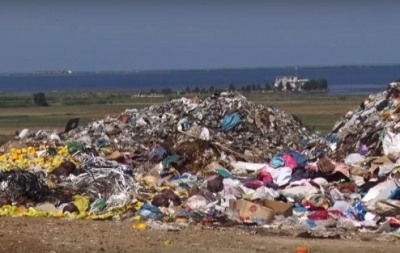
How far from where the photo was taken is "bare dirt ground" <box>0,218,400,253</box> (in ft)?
36.0

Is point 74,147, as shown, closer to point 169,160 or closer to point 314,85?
point 169,160

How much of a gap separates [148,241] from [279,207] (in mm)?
2568

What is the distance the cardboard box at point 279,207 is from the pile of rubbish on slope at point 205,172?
0.5 inches

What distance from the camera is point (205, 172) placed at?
55.4ft

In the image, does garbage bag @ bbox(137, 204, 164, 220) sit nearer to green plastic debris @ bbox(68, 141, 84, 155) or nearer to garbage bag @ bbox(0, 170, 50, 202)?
garbage bag @ bbox(0, 170, 50, 202)

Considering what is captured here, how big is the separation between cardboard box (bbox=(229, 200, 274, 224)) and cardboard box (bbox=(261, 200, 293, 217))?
0.52ft

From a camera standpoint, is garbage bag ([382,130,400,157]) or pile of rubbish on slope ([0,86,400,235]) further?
garbage bag ([382,130,400,157])

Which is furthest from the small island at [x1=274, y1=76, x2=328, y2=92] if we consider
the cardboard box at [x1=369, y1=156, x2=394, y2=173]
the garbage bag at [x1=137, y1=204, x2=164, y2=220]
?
the garbage bag at [x1=137, y1=204, x2=164, y2=220]

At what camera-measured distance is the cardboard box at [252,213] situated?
42.9 ft

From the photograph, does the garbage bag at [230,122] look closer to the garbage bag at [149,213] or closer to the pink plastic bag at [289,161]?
the pink plastic bag at [289,161]

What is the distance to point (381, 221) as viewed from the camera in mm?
13016

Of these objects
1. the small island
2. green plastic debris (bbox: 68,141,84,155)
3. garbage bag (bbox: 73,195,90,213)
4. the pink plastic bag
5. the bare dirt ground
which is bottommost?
the small island


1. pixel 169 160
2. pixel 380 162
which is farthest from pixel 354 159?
pixel 169 160

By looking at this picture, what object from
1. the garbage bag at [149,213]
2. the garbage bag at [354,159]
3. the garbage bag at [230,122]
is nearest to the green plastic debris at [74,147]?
the garbage bag at [230,122]
